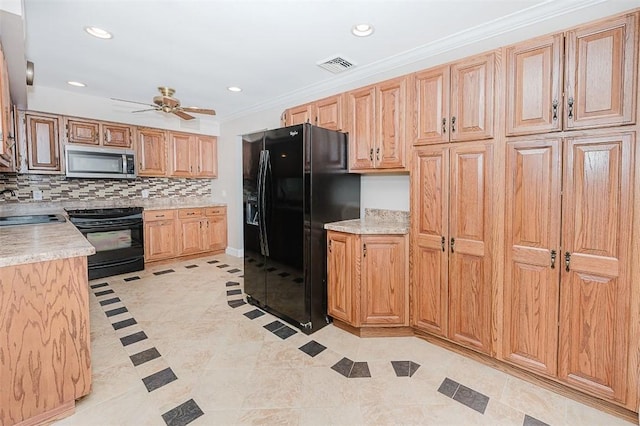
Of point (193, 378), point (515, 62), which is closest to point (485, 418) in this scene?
point (193, 378)

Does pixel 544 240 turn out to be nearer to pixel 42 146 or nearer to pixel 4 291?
pixel 4 291

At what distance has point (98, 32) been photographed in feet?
7.79

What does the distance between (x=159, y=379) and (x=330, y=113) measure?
2647 mm

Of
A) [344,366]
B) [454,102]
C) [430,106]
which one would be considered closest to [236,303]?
[344,366]

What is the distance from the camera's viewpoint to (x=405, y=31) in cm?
234

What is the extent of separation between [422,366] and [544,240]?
3.86 ft

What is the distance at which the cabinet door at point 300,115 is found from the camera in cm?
319

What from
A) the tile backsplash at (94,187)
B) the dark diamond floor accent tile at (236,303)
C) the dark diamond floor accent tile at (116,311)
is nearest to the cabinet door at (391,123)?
the dark diamond floor accent tile at (236,303)

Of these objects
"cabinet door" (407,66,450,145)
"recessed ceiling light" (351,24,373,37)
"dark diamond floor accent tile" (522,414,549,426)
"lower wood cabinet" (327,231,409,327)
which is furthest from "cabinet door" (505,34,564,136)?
"dark diamond floor accent tile" (522,414,549,426)

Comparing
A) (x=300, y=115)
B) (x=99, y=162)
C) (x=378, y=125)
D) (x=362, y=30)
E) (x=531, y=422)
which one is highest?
(x=362, y=30)

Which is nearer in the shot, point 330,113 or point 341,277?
point 341,277

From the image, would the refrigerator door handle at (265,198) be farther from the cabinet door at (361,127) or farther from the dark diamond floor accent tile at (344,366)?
the dark diamond floor accent tile at (344,366)

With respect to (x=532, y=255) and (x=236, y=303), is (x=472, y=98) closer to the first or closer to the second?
(x=532, y=255)

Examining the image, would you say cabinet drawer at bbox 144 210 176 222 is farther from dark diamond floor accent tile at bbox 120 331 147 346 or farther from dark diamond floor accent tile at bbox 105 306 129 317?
dark diamond floor accent tile at bbox 120 331 147 346
